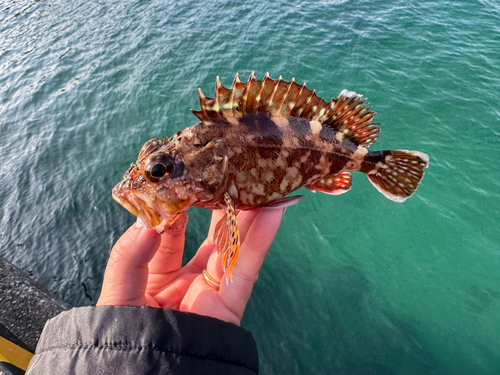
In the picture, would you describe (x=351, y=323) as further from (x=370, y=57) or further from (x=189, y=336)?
(x=370, y=57)

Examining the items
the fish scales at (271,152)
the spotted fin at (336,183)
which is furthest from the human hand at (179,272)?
the spotted fin at (336,183)

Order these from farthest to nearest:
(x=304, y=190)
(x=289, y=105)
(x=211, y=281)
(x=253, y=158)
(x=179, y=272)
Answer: (x=304, y=190) < (x=179, y=272) < (x=211, y=281) < (x=289, y=105) < (x=253, y=158)

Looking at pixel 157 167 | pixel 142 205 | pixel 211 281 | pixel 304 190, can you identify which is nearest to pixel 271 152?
pixel 157 167

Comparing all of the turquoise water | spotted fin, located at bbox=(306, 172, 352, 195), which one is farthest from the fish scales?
the turquoise water

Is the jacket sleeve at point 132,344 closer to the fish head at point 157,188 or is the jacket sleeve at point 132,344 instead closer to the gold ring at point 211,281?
the fish head at point 157,188

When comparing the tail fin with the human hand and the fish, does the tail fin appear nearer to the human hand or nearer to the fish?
the fish

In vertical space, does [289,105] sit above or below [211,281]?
above

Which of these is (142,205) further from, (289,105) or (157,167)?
(289,105)

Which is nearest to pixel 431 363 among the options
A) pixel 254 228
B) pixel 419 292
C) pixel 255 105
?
pixel 419 292
